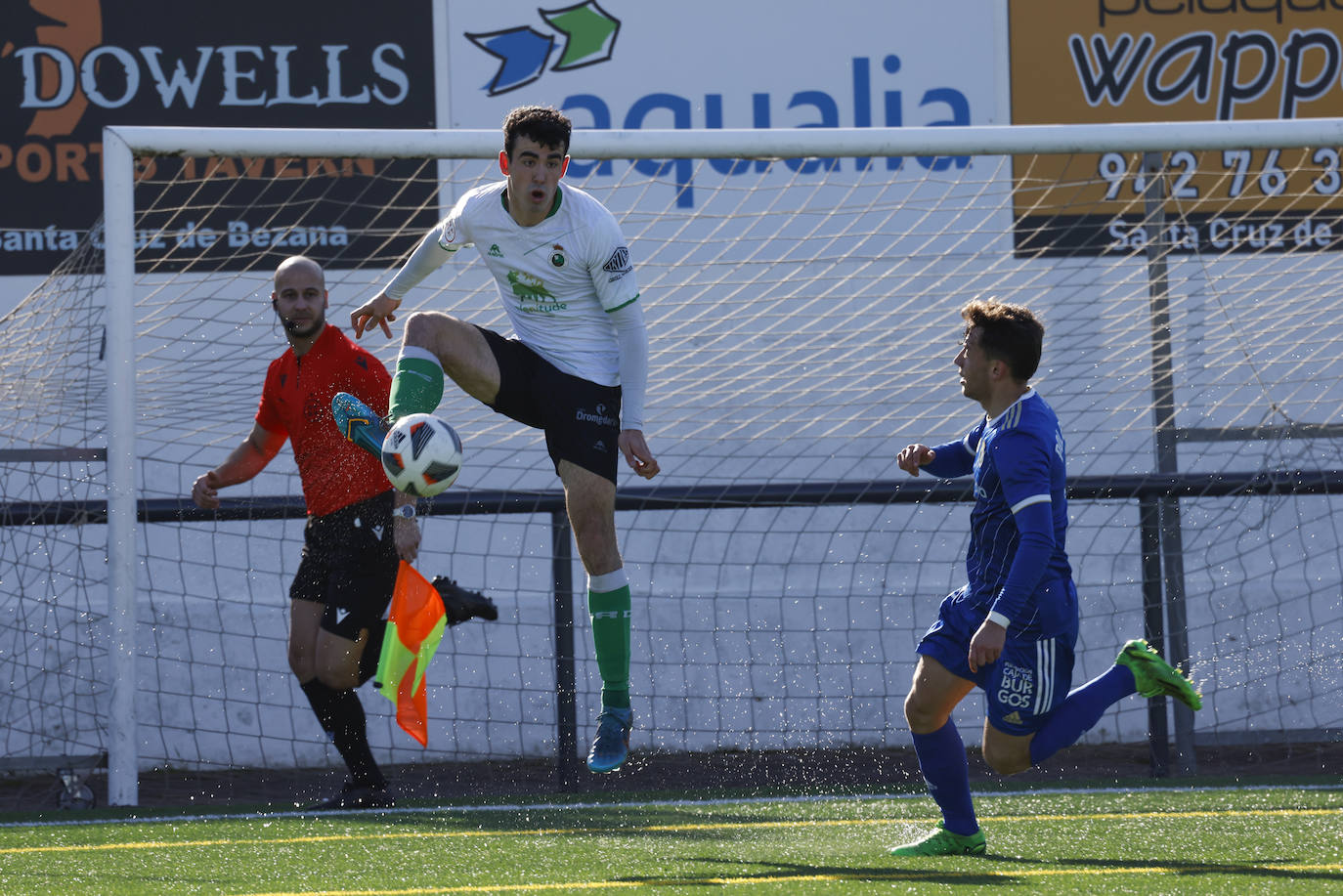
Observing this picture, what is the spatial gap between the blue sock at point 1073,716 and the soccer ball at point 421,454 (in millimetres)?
1671

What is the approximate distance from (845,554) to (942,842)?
4.16m

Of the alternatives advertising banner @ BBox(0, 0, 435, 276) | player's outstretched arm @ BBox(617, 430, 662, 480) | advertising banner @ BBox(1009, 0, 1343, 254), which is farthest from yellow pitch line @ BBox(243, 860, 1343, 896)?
advertising banner @ BBox(1009, 0, 1343, 254)

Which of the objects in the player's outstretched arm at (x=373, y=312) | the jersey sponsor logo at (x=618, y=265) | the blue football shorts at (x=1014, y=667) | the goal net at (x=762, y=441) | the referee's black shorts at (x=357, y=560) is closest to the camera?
the blue football shorts at (x=1014, y=667)

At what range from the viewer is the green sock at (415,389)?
13.8ft

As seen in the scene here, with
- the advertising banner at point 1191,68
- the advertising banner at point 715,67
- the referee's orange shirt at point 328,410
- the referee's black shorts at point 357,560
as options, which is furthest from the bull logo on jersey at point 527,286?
the advertising banner at point 1191,68

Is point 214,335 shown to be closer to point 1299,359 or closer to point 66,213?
point 66,213

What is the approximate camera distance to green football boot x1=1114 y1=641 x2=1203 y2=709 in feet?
13.3

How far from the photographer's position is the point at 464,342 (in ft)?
14.2

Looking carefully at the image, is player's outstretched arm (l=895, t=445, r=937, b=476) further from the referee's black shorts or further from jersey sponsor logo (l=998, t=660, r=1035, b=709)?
the referee's black shorts

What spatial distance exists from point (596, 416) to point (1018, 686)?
1403mm

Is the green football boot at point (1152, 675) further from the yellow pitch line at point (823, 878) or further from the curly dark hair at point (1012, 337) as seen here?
the curly dark hair at point (1012, 337)

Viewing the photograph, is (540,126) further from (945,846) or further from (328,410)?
(945,846)

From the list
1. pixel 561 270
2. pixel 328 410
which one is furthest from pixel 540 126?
pixel 328 410

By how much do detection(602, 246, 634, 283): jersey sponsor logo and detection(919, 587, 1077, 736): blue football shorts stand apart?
1325mm
